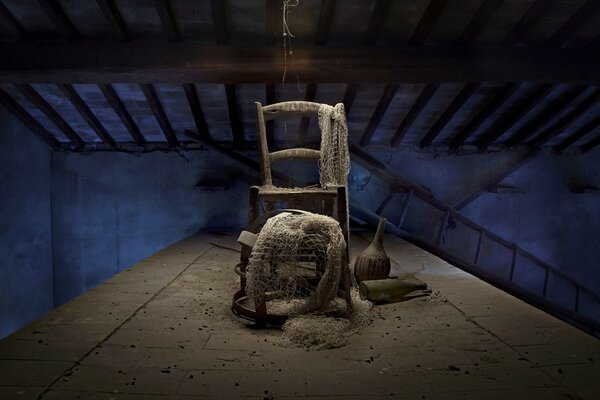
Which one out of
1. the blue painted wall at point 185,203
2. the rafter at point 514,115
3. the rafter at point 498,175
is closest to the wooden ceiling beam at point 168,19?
the blue painted wall at point 185,203

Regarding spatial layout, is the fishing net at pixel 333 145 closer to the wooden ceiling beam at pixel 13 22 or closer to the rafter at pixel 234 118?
the rafter at pixel 234 118

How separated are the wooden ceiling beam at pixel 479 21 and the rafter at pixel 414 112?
856mm

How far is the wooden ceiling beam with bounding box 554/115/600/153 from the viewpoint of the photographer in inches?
261

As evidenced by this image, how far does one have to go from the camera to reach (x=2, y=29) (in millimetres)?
4480

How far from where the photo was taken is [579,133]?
6988 millimetres

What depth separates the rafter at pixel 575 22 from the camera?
4254mm

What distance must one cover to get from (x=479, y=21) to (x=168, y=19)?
3194 mm

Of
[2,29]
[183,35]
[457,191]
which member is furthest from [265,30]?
[457,191]

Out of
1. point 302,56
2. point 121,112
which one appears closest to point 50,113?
point 121,112

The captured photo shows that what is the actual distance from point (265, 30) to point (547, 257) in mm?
6439

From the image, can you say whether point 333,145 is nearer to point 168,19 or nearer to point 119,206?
point 168,19

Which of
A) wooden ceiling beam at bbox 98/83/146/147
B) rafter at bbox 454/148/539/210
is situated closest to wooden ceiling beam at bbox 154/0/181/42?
wooden ceiling beam at bbox 98/83/146/147

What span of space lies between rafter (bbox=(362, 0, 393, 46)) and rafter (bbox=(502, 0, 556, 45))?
1.43m

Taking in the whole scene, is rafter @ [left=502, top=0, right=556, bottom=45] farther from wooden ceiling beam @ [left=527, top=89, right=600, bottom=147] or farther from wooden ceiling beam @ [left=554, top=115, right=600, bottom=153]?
wooden ceiling beam @ [left=554, top=115, right=600, bottom=153]
